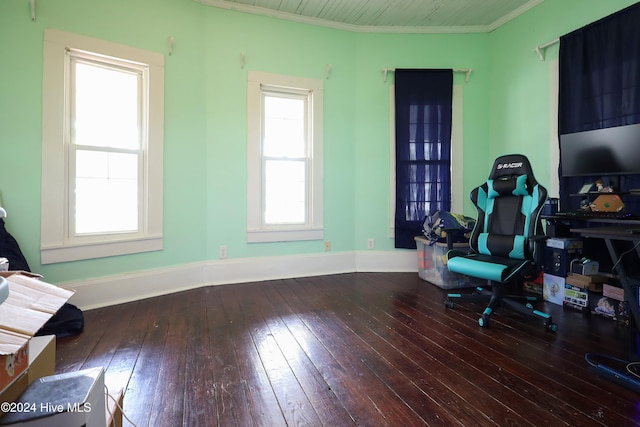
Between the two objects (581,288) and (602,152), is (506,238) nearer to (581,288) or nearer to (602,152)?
(581,288)

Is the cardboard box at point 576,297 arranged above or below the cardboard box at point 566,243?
below

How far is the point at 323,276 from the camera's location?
11.9 ft

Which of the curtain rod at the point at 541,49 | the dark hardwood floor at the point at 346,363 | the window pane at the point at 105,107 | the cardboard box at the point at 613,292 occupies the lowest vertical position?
the dark hardwood floor at the point at 346,363

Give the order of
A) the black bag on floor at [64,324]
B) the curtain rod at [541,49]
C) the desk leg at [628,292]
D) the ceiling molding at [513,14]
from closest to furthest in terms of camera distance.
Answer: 1. the desk leg at [628,292]
2. the black bag on floor at [64,324]
3. the curtain rod at [541,49]
4. the ceiling molding at [513,14]

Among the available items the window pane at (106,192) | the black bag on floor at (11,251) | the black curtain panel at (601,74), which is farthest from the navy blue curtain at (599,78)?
the black bag on floor at (11,251)

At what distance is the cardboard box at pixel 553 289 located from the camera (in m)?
2.67

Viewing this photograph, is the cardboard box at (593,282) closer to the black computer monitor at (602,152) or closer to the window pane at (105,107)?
the black computer monitor at (602,152)

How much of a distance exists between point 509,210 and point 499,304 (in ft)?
2.51

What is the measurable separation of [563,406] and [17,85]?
3.84 m

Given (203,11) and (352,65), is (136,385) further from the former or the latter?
(352,65)

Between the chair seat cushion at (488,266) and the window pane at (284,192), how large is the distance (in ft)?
5.89

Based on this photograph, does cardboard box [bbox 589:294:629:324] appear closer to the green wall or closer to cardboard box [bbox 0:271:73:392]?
the green wall

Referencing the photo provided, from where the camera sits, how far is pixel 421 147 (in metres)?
3.71

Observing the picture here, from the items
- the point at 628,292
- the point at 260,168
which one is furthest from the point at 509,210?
the point at 260,168
